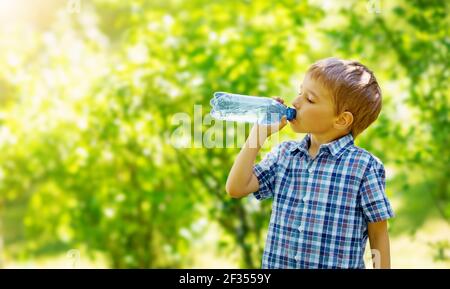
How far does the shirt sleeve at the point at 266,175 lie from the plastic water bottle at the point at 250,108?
0.41 feet

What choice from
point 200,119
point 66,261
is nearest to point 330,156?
point 200,119

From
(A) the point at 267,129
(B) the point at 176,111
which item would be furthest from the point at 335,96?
(B) the point at 176,111

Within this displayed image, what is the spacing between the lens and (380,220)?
69.4 inches

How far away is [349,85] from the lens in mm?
1816

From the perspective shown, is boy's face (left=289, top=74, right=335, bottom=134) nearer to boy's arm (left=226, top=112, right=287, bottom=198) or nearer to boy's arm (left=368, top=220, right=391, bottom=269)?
boy's arm (left=226, top=112, right=287, bottom=198)

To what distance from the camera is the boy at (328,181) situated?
1.79 metres

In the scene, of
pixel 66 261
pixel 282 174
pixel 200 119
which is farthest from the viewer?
pixel 66 261

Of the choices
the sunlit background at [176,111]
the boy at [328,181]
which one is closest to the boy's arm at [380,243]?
the boy at [328,181]

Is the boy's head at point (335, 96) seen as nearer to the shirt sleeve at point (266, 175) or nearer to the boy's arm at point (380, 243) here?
the shirt sleeve at point (266, 175)

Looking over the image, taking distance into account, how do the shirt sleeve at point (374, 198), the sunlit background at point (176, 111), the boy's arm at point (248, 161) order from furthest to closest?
the sunlit background at point (176, 111) → the boy's arm at point (248, 161) → the shirt sleeve at point (374, 198)

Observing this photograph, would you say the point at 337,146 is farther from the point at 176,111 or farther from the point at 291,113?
the point at 176,111

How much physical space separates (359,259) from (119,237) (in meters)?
2.35
